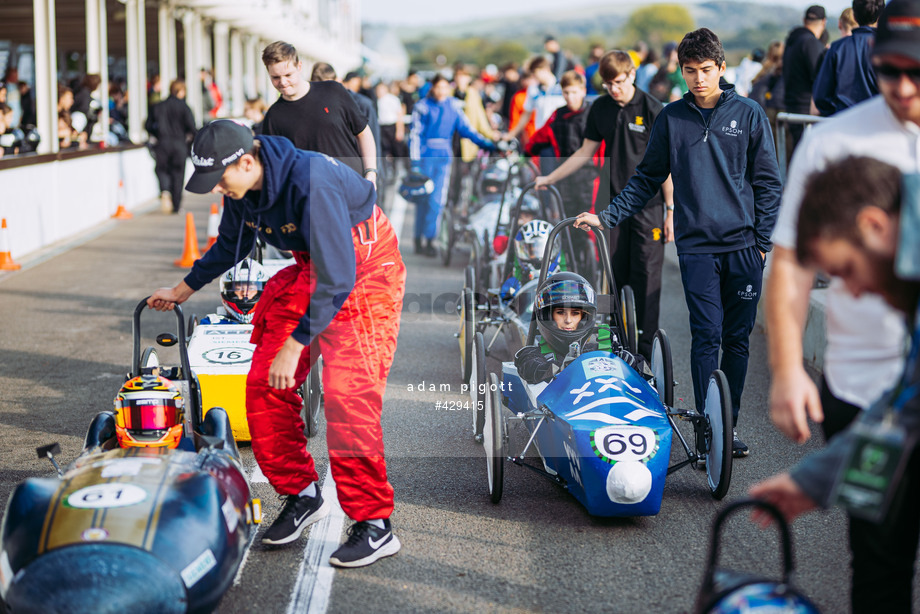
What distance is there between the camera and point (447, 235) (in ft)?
37.4

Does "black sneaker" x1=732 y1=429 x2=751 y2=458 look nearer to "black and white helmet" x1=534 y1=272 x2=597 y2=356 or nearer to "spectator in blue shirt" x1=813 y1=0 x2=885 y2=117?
"black and white helmet" x1=534 y1=272 x2=597 y2=356

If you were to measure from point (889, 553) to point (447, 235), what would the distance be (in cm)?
897

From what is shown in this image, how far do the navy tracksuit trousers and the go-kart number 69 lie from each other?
1.15 metres

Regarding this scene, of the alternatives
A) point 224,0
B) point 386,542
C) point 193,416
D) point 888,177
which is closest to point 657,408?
point 386,542

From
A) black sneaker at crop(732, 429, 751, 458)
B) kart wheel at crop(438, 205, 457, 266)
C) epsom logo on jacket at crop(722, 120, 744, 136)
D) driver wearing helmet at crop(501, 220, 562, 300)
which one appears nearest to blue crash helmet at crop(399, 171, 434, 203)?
kart wheel at crop(438, 205, 457, 266)

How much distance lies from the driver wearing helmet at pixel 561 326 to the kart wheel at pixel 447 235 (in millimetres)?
5929

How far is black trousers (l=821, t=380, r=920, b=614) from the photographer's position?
2588 millimetres

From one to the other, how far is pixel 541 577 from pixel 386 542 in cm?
65

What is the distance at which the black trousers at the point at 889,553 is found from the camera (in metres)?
2.59

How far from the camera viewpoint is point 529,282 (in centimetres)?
686

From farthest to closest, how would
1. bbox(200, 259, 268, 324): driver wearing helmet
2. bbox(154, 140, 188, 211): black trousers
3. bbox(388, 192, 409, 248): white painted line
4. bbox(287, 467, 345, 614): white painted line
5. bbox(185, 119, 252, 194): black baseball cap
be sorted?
bbox(154, 140, 188, 211): black trousers → bbox(388, 192, 409, 248): white painted line → bbox(200, 259, 268, 324): driver wearing helmet → bbox(287, 467, 345, 614): white painted line → bbox(185, 119, 252, 194): black baseball cap

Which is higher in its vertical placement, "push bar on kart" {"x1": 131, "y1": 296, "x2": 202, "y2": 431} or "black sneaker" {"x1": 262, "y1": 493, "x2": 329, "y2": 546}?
"push bar on kart" {"x1": 131, "y1": 296, "x2": 202, "y2": 431}

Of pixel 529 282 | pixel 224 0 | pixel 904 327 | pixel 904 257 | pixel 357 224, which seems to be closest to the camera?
pixel 904 257

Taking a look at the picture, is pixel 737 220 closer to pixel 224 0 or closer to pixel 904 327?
pixel 904 327
